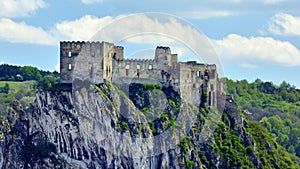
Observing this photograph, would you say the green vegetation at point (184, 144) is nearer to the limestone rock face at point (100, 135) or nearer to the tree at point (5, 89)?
the limestone rock face at point (100, 135)

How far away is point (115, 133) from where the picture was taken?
89.0 m

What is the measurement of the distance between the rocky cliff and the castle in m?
1.00

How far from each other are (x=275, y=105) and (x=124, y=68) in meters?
74.5

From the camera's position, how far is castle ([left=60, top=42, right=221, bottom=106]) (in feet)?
293

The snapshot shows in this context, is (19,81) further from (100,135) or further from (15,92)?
(100,135)

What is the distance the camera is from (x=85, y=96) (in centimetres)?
8938

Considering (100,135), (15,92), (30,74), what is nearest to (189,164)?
(100,135)

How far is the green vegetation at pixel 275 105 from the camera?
141 metres

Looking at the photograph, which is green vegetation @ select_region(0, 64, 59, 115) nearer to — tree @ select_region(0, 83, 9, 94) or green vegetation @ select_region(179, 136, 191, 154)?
tree @ select_region(0, 83, 9, 94)

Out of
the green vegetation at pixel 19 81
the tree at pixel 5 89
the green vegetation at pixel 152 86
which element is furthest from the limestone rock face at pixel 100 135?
the tree at pixel 5 89

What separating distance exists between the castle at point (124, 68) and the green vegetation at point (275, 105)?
41519 millimetres

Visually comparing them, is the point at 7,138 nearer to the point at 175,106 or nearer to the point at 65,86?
the point at 65,86

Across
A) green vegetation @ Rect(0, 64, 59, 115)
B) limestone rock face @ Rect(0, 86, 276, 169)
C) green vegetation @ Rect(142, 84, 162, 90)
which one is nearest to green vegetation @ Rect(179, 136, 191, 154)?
limestone rock face @ Rect(0, 86, 276, 169)

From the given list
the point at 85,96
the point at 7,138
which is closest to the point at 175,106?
the point at 85,96
